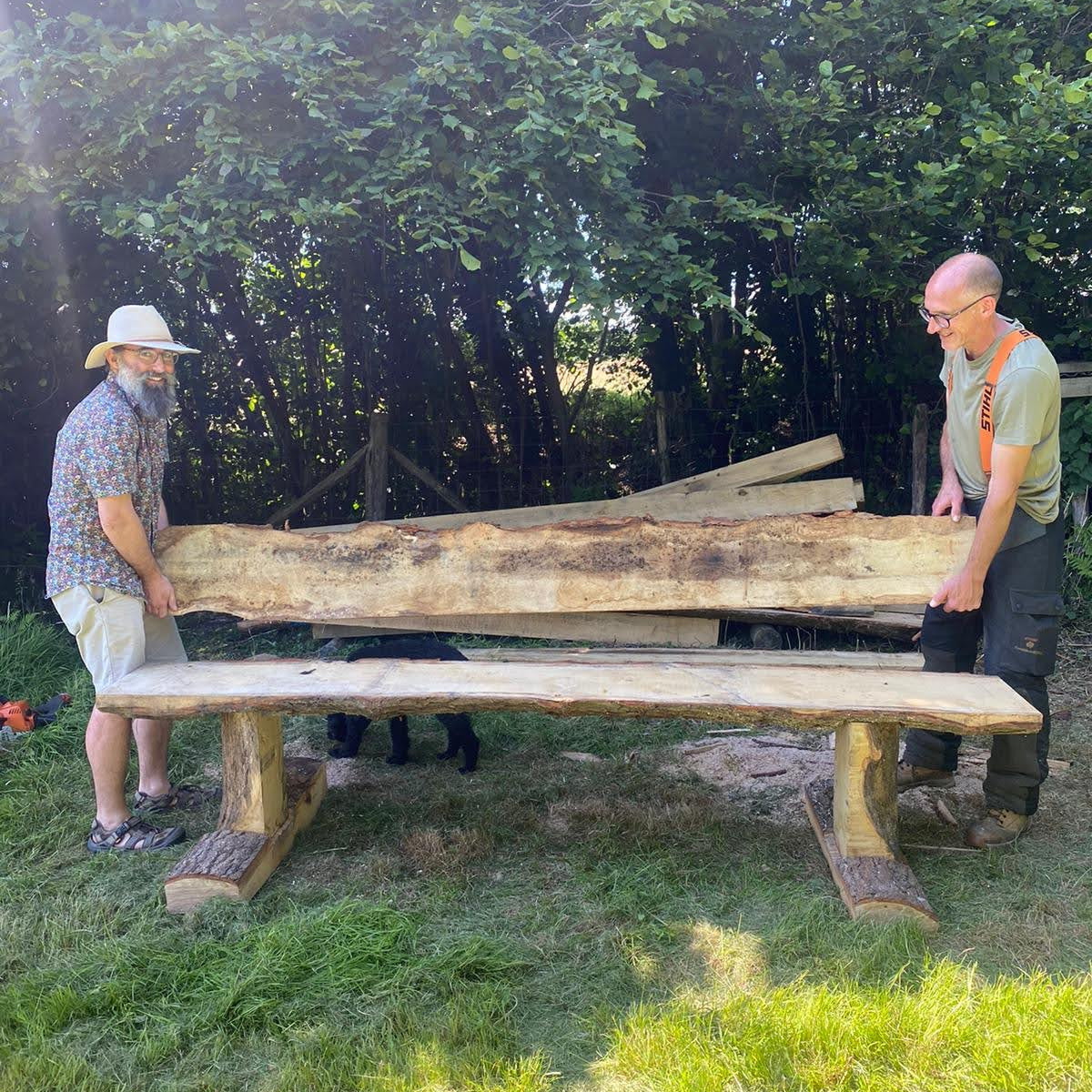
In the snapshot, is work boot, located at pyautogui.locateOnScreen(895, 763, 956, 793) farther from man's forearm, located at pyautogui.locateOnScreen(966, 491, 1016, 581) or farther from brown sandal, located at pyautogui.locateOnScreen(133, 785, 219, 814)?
brown sandal, located at pyautogui.locateOnScreen(133, 785, 219, 814)

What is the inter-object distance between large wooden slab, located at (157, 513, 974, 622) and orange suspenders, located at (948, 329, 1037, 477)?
441mm

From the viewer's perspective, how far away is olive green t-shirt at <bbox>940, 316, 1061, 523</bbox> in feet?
9.77

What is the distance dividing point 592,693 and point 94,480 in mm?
1885

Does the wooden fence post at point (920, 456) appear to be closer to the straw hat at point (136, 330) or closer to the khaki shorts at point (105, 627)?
the straw hat at point (136, 330)

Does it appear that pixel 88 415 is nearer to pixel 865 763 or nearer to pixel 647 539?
pixel 647 539

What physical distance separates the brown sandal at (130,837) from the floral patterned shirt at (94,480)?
915 millimetres

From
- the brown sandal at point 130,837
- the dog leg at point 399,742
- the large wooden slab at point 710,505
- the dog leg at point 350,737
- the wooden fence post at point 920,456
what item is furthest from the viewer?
the wooden fence post at point 920,456

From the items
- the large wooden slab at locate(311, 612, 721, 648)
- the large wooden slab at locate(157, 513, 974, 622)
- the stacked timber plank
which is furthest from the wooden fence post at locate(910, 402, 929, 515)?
the large wooden slab at locate(157, 513, 974, 622)

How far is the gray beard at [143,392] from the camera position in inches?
135

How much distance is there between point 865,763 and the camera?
3.13 meters

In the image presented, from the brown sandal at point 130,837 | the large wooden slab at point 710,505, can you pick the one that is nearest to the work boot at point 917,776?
the large wooden slab at point 710,505

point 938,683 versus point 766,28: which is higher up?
point 766,28

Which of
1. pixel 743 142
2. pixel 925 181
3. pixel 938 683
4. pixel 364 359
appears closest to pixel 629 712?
pixel 938 683

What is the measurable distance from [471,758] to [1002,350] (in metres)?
2.74
